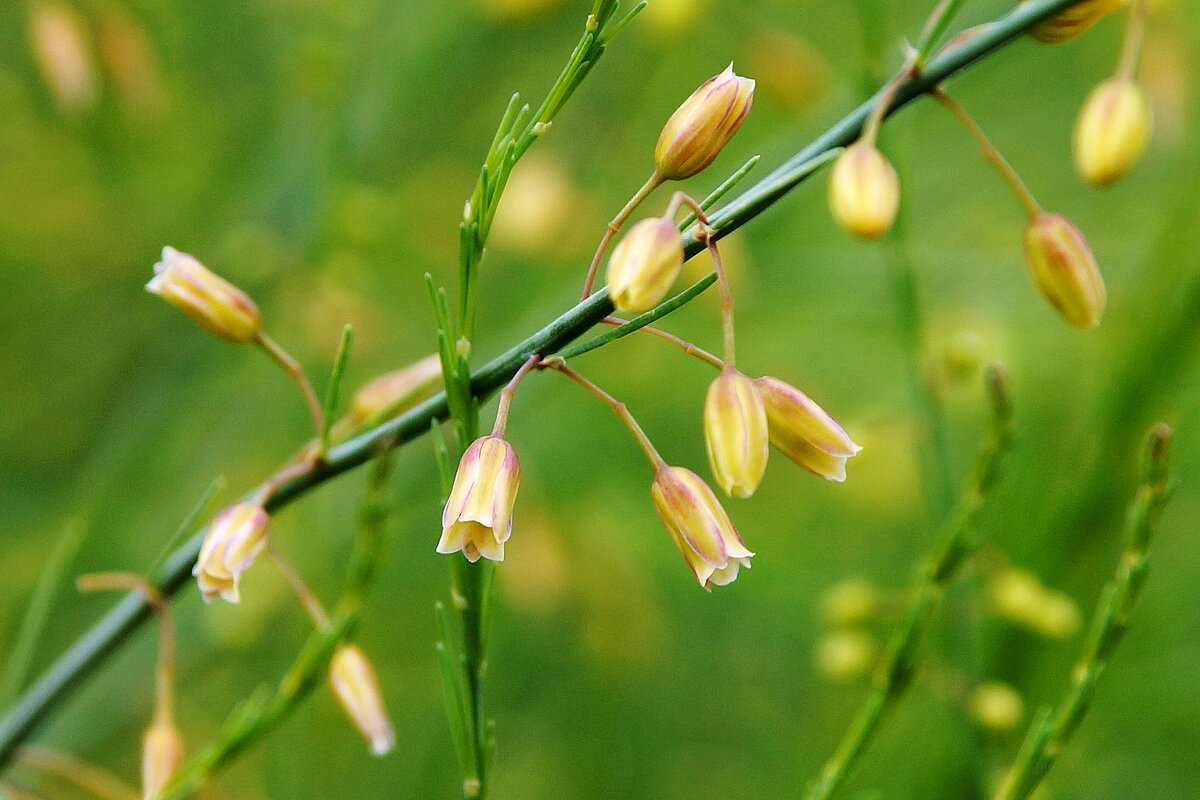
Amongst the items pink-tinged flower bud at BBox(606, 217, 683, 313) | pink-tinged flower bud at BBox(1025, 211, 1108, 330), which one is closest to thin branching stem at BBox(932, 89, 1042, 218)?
pink-tinged flower bud at BBox(1025, 211, 1108, 330)

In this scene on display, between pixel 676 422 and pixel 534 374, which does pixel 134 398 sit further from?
pixel 676 422

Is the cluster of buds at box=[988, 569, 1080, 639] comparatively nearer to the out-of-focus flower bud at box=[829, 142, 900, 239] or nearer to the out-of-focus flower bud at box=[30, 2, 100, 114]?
the out-of-focus flower bud at box=[829, 142, 900, 239]

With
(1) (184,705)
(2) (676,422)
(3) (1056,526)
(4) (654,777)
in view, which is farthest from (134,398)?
(3) (1056,526)

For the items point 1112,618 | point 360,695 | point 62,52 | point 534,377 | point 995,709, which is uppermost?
point 62,52

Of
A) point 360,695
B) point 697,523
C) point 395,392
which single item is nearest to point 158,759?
point 360,695

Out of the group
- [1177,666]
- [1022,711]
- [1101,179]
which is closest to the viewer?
[1101,179]

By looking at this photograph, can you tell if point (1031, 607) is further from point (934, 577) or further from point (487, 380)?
point (487, 380)
